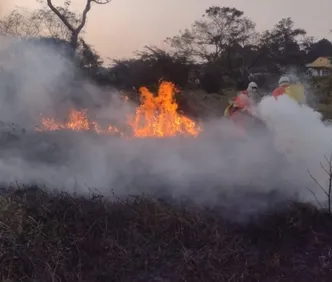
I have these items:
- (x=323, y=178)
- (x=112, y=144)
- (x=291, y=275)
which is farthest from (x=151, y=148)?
(x=291, y=275)

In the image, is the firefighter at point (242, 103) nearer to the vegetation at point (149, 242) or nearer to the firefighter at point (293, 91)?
the firefighter at point (293, 91)

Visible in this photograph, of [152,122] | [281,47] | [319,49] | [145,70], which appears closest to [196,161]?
[152,122]

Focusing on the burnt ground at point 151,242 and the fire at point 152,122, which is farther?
the fire at point 152,122

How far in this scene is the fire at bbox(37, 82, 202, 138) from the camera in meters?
10.7

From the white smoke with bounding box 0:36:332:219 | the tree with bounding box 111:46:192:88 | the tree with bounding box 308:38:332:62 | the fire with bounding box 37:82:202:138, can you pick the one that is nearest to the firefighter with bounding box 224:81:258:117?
the white smoke with bounding box 0:36:332:219

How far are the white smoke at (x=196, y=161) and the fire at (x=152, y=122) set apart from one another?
0.92 meters

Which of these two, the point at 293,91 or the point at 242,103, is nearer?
the point at 293,91

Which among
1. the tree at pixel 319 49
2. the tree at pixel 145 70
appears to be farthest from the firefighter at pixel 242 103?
the tree at pixel 319 49

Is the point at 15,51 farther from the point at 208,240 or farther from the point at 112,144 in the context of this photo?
the point at 208,240

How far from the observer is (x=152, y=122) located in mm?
11000

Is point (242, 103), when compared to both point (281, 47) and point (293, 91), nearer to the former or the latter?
point (293, 91)

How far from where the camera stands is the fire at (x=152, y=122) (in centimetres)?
1066

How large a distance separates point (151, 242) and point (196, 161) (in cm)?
262

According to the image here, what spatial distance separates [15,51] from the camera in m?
11.1
